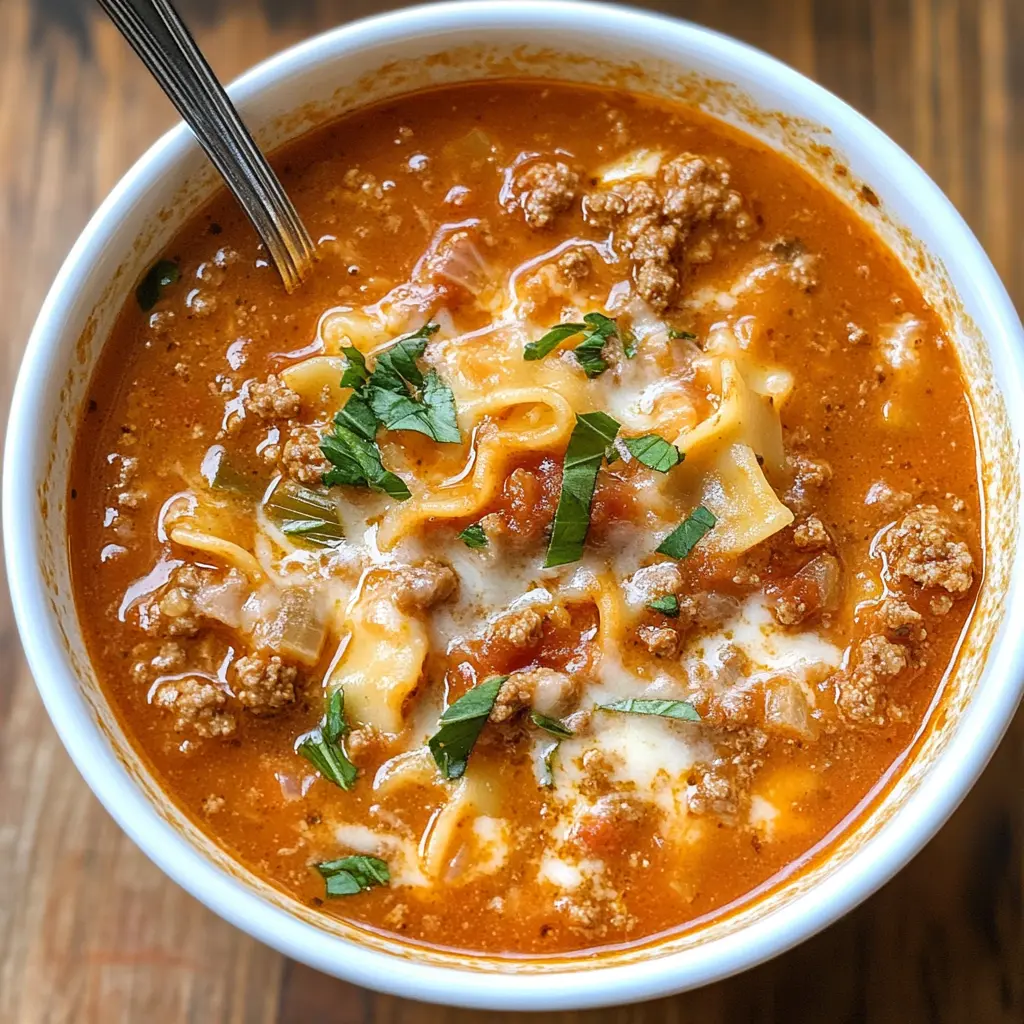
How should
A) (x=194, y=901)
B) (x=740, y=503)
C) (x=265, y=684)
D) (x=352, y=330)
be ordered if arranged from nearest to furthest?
(x=265, y=684) → (x=740, y=503) → (x=352, y=330) → (x=194, y=901)

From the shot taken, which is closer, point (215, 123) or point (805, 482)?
point (215, 123)

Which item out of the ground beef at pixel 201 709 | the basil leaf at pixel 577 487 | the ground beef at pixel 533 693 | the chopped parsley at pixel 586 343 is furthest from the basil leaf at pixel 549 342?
the ground beef at pixel 201 709

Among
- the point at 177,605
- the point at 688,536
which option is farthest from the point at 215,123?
the point at 688,536

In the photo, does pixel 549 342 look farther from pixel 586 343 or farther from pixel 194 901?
pixel 194 901

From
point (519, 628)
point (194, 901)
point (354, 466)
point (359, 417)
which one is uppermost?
point (359, 417)

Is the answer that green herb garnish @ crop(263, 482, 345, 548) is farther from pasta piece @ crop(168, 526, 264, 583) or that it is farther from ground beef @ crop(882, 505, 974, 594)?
ground beef @ crop(882, 505, 974, 594)

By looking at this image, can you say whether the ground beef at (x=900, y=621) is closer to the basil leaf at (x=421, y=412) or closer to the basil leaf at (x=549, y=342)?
the basil leaf at (x=549, y=342)
